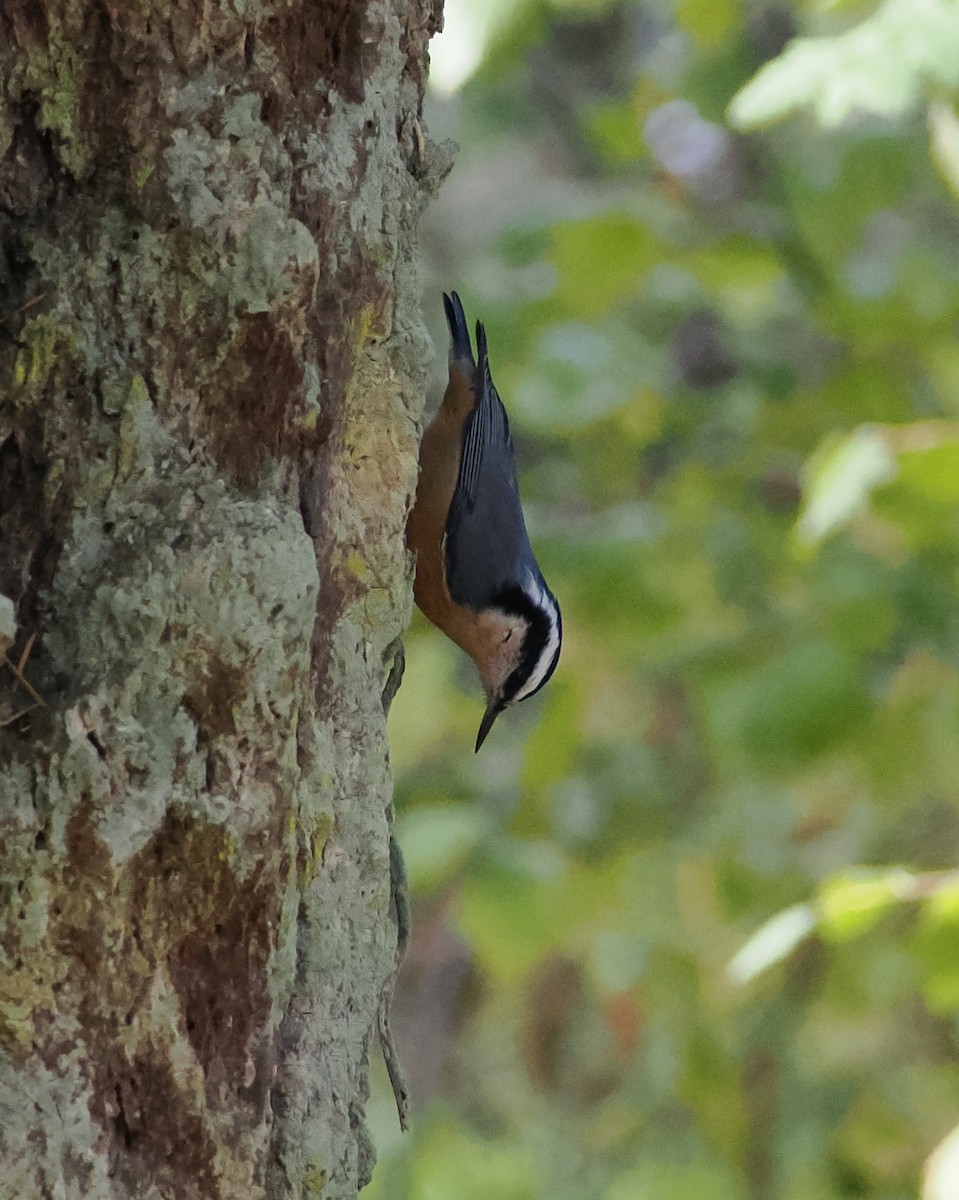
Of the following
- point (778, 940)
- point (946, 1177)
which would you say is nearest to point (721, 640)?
point (778, 940)

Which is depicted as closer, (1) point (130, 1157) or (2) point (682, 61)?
(1) point (130, 1157)

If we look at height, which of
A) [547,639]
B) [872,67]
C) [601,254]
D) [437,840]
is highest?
[872,67]

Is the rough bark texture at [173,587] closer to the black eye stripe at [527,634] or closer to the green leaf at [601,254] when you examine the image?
the black eye stripe at [527,634]

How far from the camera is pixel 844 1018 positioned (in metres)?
3.92

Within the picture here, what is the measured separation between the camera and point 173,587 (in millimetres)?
1162

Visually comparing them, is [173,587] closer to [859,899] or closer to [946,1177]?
[859,899]

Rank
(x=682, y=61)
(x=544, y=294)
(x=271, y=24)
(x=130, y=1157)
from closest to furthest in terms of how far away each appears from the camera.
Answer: (x=130, y=1157) < (x=271, y=24) < (x=544, y=294) < (x=682, y=61)

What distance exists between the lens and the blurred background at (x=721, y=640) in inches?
119

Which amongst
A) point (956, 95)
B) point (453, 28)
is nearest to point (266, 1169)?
point (453, 28)

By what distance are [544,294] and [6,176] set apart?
8.75 feet

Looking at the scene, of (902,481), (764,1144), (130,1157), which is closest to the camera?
(130,1157)

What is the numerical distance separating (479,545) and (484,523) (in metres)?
0.04

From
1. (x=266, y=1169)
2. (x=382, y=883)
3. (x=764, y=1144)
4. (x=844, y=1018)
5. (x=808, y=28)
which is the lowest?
(x=764, y=1144)

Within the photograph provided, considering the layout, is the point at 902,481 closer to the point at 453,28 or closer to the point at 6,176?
the point at 453,28
